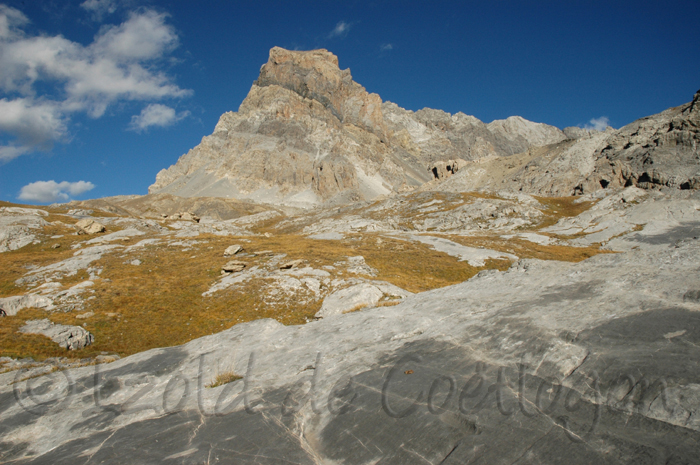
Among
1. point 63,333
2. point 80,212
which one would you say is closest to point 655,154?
point 63,333

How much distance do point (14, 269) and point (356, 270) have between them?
40.9 m

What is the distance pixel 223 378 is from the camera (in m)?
14.4

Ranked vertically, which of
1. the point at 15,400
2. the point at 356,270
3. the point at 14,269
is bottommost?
the point at 15,400

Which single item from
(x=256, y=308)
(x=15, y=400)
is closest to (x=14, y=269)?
(x=256, y=308)

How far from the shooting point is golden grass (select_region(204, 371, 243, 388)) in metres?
14.0

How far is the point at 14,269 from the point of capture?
38.7 m

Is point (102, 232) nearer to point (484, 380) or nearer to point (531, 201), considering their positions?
point (484, 380)

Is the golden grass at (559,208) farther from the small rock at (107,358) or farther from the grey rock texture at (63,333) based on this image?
the grey rock texture at (63,333)

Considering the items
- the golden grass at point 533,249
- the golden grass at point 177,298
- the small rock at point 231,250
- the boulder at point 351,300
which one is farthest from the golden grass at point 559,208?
the small rock at point 231,250

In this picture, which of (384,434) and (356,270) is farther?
(356,270)

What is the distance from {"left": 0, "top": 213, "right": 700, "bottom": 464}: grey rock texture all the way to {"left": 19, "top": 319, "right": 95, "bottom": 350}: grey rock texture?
A: 23.0ft

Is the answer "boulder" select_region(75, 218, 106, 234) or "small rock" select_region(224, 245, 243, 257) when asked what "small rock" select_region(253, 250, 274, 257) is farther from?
"boulder" select_region(75, 218, 106, 234)

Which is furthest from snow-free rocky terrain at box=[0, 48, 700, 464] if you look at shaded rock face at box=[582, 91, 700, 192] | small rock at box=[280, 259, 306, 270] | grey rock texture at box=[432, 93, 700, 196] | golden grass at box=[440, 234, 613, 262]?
grey rock texture at box=[432, 93, 700, 196]

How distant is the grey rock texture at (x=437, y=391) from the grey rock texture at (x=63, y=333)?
7005 mm
